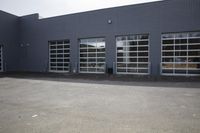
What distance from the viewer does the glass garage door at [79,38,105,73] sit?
59.3 ft

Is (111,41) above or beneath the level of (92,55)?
above

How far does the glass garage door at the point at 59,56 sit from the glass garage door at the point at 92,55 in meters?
1.86

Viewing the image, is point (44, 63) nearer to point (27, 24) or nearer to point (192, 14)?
point (27, 24)

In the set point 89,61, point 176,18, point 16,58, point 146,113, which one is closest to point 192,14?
point 176,18

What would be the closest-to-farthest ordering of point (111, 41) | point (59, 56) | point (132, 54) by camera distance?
point (132, 54) < point (111, 41) < point (59, 56)

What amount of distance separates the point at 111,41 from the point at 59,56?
22.2ft

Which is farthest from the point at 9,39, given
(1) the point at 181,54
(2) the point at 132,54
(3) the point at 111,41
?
(1) the point at 181,54

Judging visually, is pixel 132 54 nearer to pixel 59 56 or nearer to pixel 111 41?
pixel 111 41

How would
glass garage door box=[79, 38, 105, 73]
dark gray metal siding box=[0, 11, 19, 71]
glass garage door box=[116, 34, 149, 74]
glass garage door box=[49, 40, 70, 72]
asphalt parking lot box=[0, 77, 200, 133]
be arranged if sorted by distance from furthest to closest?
1. dark gray metal siding box=[0, 11, 19, 71]
2. glass garage door box=[49, 40, 70, 72]
3. glass garage door box=[79, 38, 105, 73]
4. glass garage door box=[116, 34, 149, 74]
5. asphalt parking lot box=[0, 77, 200, 133]

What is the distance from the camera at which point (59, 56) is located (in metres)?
20.6

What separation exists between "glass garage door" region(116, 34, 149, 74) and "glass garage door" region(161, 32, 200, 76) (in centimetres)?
157

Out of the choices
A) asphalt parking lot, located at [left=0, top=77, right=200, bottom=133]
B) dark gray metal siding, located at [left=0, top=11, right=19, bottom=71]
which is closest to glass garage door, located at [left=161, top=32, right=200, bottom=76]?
asphalt parking lot, located at [left=0, top=77, right=200, bottom=133]

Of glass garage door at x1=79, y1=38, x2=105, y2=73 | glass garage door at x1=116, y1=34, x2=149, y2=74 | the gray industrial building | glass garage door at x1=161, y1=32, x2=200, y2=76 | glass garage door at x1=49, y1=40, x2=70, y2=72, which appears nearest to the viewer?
glass garage door at x1=161, y1=32, x2=200, y2=76

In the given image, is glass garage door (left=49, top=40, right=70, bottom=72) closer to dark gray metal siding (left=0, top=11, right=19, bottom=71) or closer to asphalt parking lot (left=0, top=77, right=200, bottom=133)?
dark gray metal siding (left=0, top=11, right=19, bottom=71)
